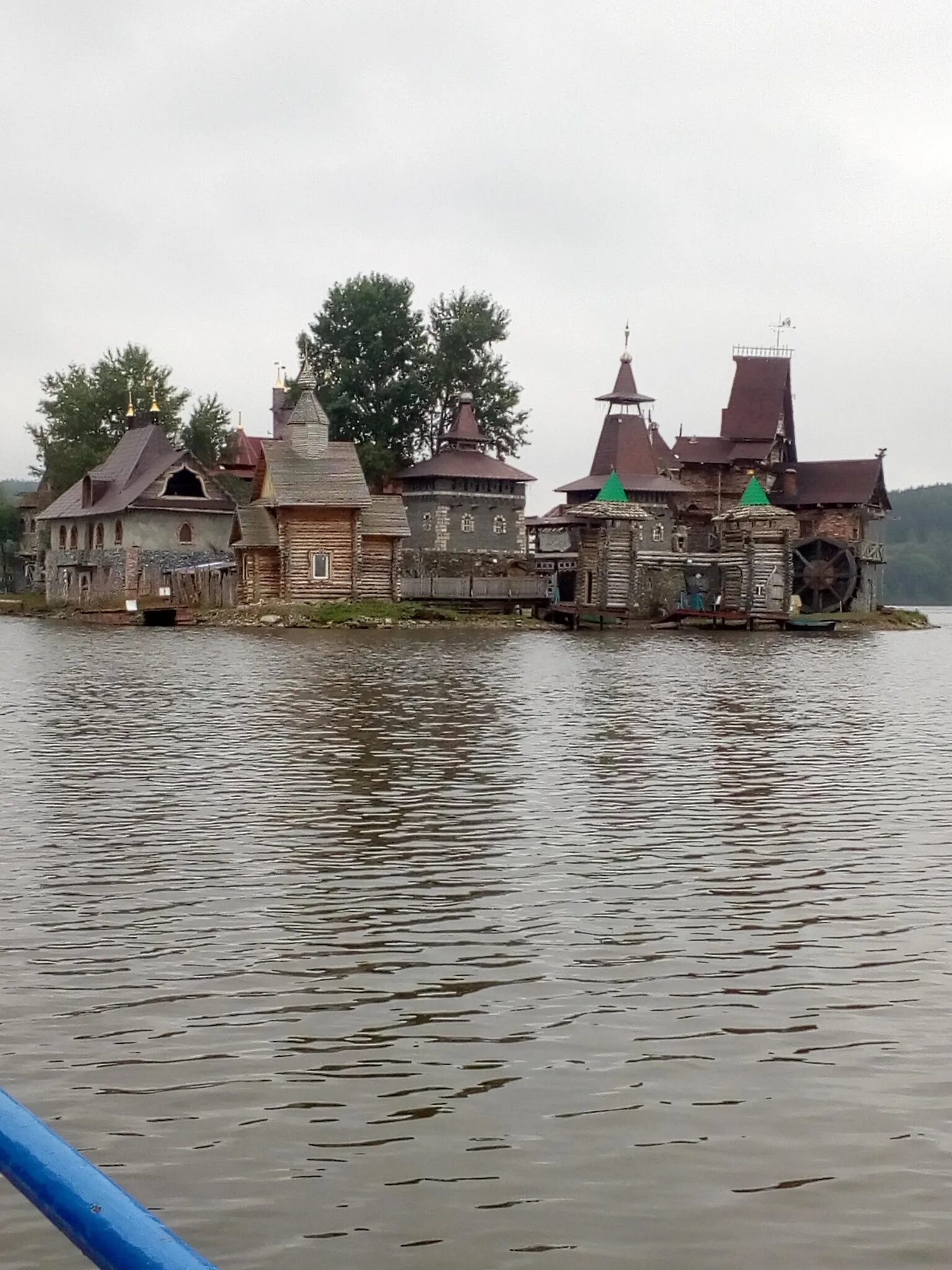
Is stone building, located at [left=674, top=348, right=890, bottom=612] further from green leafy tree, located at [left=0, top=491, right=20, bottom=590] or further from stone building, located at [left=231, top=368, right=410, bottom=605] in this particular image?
green leafy tree, located at [left=0, top=491, right=20, bottom=590]

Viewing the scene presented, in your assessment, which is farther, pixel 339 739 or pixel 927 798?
pixel 339 739

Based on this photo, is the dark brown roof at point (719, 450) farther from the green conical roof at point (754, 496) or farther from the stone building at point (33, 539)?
the stone building at point (33, 539)

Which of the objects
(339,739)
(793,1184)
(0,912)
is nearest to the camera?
(793,1184)

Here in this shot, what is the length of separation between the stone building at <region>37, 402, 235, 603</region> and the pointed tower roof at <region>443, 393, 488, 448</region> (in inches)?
576

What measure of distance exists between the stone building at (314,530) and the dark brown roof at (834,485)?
32463mm

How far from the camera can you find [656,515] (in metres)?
91.4

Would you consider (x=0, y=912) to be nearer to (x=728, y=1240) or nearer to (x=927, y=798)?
(x=728, y=1240)

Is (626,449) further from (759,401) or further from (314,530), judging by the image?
(314,530)

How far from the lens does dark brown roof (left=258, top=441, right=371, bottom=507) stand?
238ft

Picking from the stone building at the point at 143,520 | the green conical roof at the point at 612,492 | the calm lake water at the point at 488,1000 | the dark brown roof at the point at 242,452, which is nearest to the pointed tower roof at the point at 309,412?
the stone building at the point at 143,520

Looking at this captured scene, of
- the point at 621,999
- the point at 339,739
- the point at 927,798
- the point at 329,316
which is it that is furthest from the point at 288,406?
the point at 621,999

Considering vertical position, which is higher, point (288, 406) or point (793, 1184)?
point (288, 406)

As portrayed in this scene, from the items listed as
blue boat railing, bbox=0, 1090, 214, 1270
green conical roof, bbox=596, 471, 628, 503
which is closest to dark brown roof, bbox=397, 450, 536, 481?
green conical roof, bbox=596, 471, 628, 503

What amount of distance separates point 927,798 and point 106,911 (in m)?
10.4
